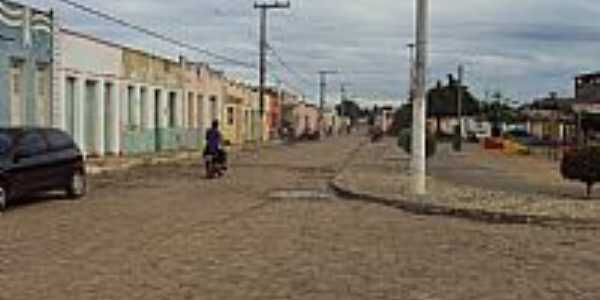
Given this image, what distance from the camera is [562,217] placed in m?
19.8

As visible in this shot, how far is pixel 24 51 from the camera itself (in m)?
35.6

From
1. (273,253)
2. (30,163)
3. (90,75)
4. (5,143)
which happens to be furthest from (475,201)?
(90,75)

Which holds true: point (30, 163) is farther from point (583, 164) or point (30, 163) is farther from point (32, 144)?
point (583, 164)

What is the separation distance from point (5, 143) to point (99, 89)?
79.8 ft

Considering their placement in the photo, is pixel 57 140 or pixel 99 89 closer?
pixel 57 140

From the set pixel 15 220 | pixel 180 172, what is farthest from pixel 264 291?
pixel 180 172

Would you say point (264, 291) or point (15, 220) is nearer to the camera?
point (264, 291)

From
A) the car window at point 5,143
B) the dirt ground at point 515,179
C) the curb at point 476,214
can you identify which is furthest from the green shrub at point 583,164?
the car window at point 5,143

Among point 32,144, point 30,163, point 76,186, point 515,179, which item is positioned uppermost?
point 32,144

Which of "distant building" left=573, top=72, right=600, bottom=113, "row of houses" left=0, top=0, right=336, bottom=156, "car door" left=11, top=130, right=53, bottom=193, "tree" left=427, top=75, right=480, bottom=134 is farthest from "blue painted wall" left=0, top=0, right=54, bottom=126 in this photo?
"tree" left=427, top=75, right=480, bottom=134

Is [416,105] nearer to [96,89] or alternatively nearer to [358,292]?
[358,292]

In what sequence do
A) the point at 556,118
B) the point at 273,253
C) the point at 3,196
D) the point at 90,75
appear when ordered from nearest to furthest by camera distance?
the point at 273,253, the point at 3,196, the point at 90,75, the point at 556,118

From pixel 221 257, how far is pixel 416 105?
1190 centimetres

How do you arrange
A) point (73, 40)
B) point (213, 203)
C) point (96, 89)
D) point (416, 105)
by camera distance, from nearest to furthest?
point (213, 203)
point (416, 105)
point (73, 40)
point (96, 89)
